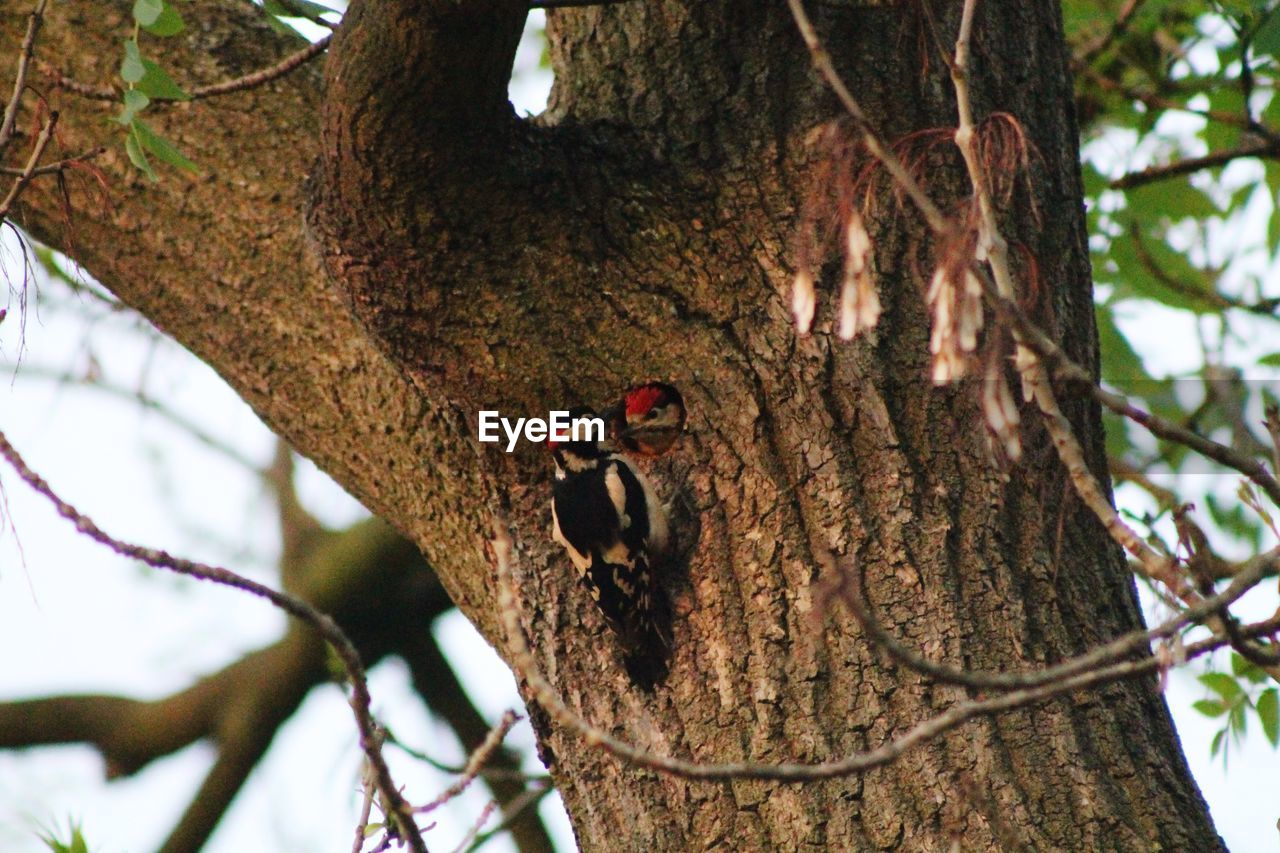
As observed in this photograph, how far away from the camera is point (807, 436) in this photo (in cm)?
240

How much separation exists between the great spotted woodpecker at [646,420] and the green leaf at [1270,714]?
1.56 metres

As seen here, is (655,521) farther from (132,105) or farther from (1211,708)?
(1211,708)

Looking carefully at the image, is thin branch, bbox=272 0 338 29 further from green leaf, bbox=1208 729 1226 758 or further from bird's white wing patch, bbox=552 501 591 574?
green leaf, bbox=1208 729 1226 758

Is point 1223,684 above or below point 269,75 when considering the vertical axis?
below

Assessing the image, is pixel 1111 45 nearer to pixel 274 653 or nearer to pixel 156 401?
pixel 274 653

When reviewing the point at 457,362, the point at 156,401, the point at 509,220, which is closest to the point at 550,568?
the point at 457,362

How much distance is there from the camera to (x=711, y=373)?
8.11 ft

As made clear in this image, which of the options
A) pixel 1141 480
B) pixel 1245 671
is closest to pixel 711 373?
pixel 1245 671

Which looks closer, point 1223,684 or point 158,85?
point 158,85

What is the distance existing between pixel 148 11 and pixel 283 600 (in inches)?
44.9

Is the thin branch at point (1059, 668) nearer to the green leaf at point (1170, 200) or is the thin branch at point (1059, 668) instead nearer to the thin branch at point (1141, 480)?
the thin branch at point (1141, 480)

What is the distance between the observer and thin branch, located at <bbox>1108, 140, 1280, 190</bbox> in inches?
135

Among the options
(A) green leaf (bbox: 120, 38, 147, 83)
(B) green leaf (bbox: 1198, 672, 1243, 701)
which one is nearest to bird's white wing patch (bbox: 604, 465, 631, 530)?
(A) green leaf (bbox: 120, 38, 147, 83)

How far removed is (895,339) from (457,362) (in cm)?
82
